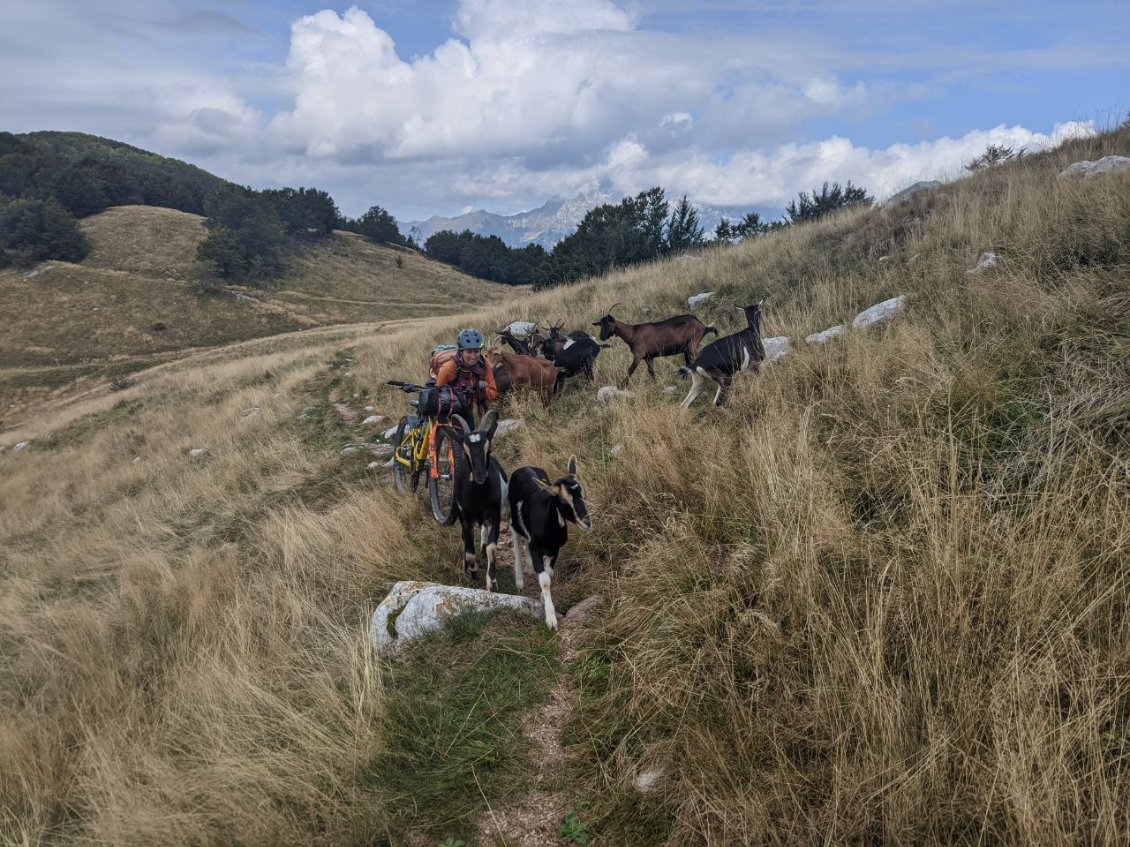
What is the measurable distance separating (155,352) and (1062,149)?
5060 cm

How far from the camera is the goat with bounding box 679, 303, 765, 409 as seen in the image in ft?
22.1

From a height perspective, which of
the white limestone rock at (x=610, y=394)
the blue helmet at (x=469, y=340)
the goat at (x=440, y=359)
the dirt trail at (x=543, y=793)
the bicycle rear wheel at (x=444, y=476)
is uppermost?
the blue helmet at (x=469, y=340)

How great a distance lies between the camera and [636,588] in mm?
3654

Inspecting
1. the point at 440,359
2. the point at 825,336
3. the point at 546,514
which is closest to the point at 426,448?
the point at 440,359

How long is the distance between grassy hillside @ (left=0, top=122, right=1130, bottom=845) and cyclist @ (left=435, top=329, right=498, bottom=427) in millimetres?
1070

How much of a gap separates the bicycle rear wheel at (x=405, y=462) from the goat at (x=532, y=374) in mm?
2546

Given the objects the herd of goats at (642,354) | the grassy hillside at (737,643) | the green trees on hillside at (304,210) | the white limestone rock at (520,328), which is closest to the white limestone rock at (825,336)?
the herd of goats at (642,354)

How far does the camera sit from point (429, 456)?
20.6ft

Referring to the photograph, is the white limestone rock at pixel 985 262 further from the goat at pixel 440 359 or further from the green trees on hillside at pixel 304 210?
the green trees on hillside at pixel 304 210

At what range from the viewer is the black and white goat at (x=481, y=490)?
4.68 meters

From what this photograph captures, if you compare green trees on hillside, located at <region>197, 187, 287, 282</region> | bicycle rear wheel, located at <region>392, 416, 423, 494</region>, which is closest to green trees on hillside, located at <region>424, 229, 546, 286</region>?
green trees on hillside, located at <region>197, 187, 287, 282</region>

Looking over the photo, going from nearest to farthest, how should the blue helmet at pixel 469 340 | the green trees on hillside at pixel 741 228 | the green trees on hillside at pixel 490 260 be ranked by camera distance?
the blue helmet at pixel 469 340 < the green trees on hillside at pixel 741 228 < the green trees on hillside at pixel 490 260

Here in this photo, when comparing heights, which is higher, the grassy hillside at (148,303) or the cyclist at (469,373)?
the grassy hillside at (148,303)

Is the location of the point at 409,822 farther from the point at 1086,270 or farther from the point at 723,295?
the point at 723,295
